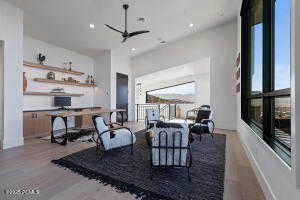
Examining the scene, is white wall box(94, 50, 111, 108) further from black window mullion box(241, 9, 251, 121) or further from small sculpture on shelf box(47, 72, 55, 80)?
black window mullion box(241, 9, 251, 121)

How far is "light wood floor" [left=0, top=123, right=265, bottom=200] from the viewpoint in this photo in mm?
1944

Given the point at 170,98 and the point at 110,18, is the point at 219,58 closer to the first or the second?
the point at 110,18

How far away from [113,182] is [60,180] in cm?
75

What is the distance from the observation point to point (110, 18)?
15.3 ft

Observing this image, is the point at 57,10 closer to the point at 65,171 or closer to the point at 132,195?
the point at 65,171

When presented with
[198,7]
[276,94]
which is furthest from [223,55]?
[276,94]

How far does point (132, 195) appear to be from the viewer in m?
1.96

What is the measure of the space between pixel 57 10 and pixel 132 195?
4371mm

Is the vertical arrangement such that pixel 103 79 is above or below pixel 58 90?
above

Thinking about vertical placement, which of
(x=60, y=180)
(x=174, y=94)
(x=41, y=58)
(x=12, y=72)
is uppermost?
(x=41, y=58)

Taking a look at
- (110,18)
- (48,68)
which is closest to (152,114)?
(110,18)

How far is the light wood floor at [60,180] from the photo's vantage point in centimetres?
194

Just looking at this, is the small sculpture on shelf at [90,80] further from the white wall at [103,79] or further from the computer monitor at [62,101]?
the computer monitor at [62,101]

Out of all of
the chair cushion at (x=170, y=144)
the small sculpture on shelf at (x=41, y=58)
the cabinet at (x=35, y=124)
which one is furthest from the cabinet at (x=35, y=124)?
the chair cushion at (x=170, y=144)
